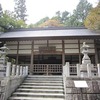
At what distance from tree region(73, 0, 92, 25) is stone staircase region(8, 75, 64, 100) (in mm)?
27758

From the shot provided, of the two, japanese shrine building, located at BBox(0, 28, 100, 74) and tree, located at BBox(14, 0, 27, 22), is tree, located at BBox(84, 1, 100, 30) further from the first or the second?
tree, located at BBox(14, 0, 27, 22)

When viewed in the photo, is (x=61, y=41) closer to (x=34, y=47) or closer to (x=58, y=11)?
(x=34, y=47)

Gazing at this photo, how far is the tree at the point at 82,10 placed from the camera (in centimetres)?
Answer: 3544

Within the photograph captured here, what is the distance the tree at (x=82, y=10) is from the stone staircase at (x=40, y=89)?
2776 cm

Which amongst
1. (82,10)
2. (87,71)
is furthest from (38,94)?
(82,10)

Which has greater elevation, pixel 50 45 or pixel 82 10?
pixel 82 10

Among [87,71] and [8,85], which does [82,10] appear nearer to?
[87,71]

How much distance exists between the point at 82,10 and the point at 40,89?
3344 centimetres

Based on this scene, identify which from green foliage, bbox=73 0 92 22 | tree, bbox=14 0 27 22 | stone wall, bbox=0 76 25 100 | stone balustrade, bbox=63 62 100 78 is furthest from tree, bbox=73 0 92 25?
stone wall, bbox=0 76 25 100

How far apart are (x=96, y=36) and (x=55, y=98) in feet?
23.5

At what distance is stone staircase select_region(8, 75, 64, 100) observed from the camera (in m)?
7.56

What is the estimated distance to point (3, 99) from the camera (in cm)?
680

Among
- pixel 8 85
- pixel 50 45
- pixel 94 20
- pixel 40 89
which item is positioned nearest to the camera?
pixel 8 85

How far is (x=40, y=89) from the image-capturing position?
8445mm
